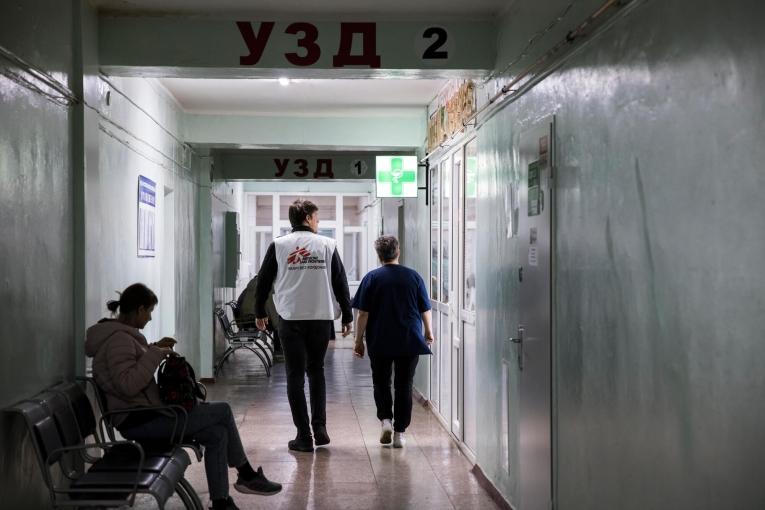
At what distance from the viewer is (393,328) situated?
5754mm

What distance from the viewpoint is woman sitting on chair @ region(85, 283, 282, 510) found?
3.89m

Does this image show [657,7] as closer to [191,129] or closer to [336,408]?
[336,408]

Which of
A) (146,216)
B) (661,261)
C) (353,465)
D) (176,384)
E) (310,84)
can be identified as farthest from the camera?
(310,84)

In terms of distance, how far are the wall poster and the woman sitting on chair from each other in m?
2.00

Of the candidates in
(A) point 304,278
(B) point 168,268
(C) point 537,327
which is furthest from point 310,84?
(C) point 537,327

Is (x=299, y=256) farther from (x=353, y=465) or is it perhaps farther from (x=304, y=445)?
(x=353, y=465)

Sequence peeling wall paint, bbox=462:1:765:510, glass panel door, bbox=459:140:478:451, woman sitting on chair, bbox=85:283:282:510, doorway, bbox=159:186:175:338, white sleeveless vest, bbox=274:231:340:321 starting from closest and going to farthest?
peeling wall paint, bbox=462:1:765:510, woman sitting on chair, bbox=85:283:282:510, glass panel door, bbox=459:140:478:451, white sleeveless vest, bbox=274:231:340:321, doorway, bbox=159:186:175:338

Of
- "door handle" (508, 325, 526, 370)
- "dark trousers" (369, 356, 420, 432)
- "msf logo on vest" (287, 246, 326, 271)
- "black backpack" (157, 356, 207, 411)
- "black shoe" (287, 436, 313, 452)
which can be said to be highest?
"msf logo on vest" (287, 246, 326, 271)

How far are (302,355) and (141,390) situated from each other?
193cm

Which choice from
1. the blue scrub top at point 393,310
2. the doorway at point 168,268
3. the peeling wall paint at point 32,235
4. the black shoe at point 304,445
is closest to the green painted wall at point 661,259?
the peeling wall paint at point 32,235

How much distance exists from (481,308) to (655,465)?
270 centimetres

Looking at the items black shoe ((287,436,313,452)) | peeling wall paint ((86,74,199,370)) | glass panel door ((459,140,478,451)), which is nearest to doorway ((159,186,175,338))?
peeling wall paint ((86,74,199,370))

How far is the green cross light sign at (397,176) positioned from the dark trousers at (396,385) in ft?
7.97

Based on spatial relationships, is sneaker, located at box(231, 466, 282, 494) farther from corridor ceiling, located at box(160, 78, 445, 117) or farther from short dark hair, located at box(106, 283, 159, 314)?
corridor ceiling, located at box(160, 78, 445, 117)
